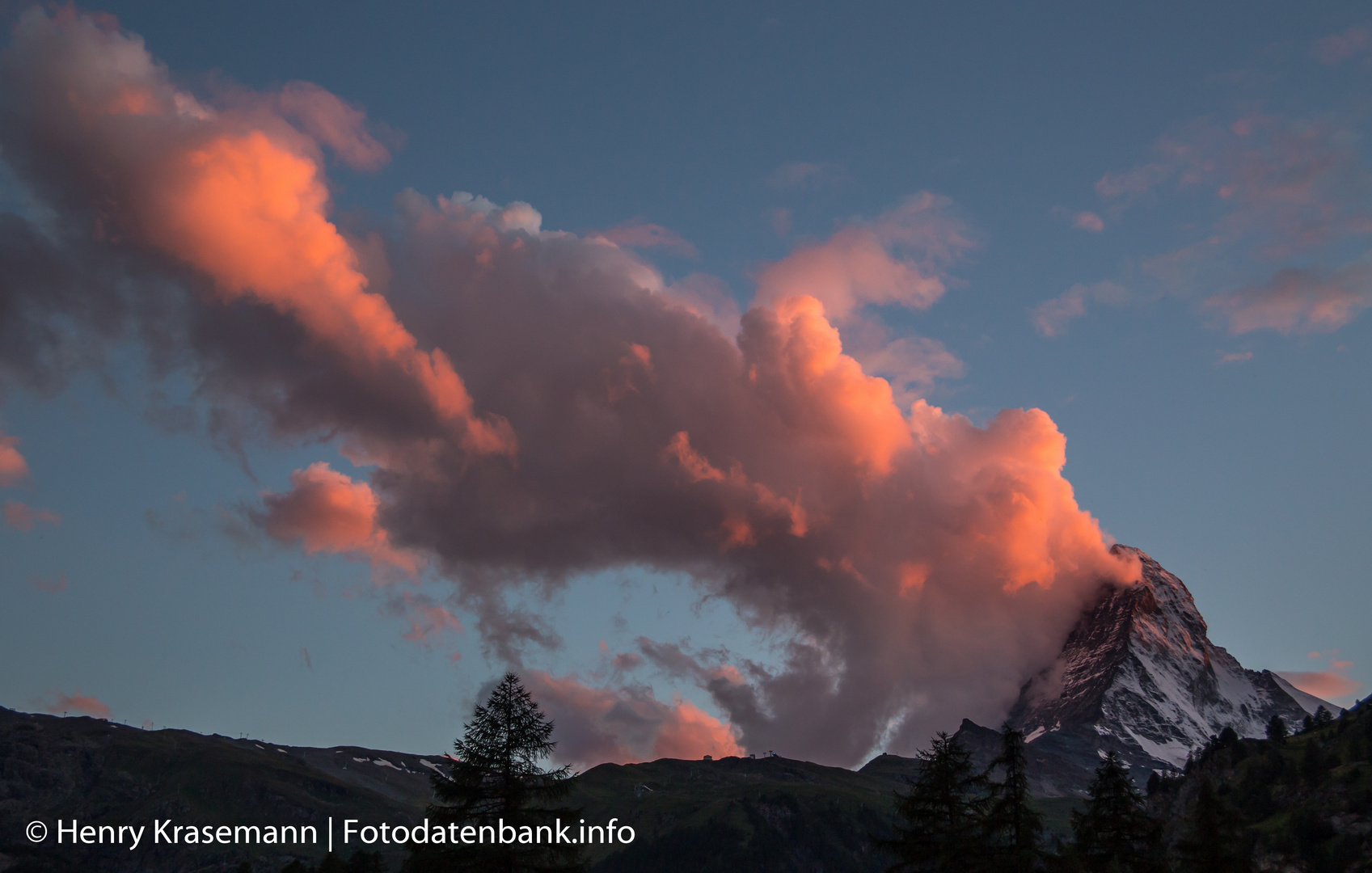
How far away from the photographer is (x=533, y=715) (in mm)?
41625

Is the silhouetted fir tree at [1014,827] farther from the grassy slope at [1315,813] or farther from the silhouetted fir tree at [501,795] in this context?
the grassy slope at [1315,813]

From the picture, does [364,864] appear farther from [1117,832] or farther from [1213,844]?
[1213,844]

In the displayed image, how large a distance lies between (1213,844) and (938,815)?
1496 cm

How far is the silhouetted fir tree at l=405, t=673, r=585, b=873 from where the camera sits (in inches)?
1531

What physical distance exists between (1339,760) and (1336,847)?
46.2 metres

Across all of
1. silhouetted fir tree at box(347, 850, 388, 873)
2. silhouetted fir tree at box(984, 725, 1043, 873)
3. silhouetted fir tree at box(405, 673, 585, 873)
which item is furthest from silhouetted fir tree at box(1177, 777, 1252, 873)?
silhouetted fir tree at box(347, 850, 388, 873)

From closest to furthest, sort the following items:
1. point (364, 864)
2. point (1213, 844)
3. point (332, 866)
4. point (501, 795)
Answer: point (501, 795) < point (1213, 844) < point (364, 864) < point (332, 866)

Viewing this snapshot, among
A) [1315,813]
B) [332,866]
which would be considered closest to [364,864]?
[332,866]

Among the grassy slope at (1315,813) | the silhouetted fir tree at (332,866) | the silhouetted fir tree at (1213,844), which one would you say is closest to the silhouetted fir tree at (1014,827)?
the silhouetted fir tree at (1213,844)

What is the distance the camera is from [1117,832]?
154 feet

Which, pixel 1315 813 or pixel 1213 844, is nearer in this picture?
pixel 1213 844

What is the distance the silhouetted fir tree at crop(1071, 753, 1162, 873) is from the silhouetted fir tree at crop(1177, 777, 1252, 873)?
109 inches

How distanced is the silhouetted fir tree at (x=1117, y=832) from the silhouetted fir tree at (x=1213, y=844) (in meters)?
2.77

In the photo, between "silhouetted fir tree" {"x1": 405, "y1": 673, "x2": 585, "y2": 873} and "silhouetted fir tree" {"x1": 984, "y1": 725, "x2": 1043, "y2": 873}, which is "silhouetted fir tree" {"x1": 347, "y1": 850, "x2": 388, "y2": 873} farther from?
"silhouetted fir tree" {"x1": 984, "y1": 725, "x2": 1043, "y2": 873}
